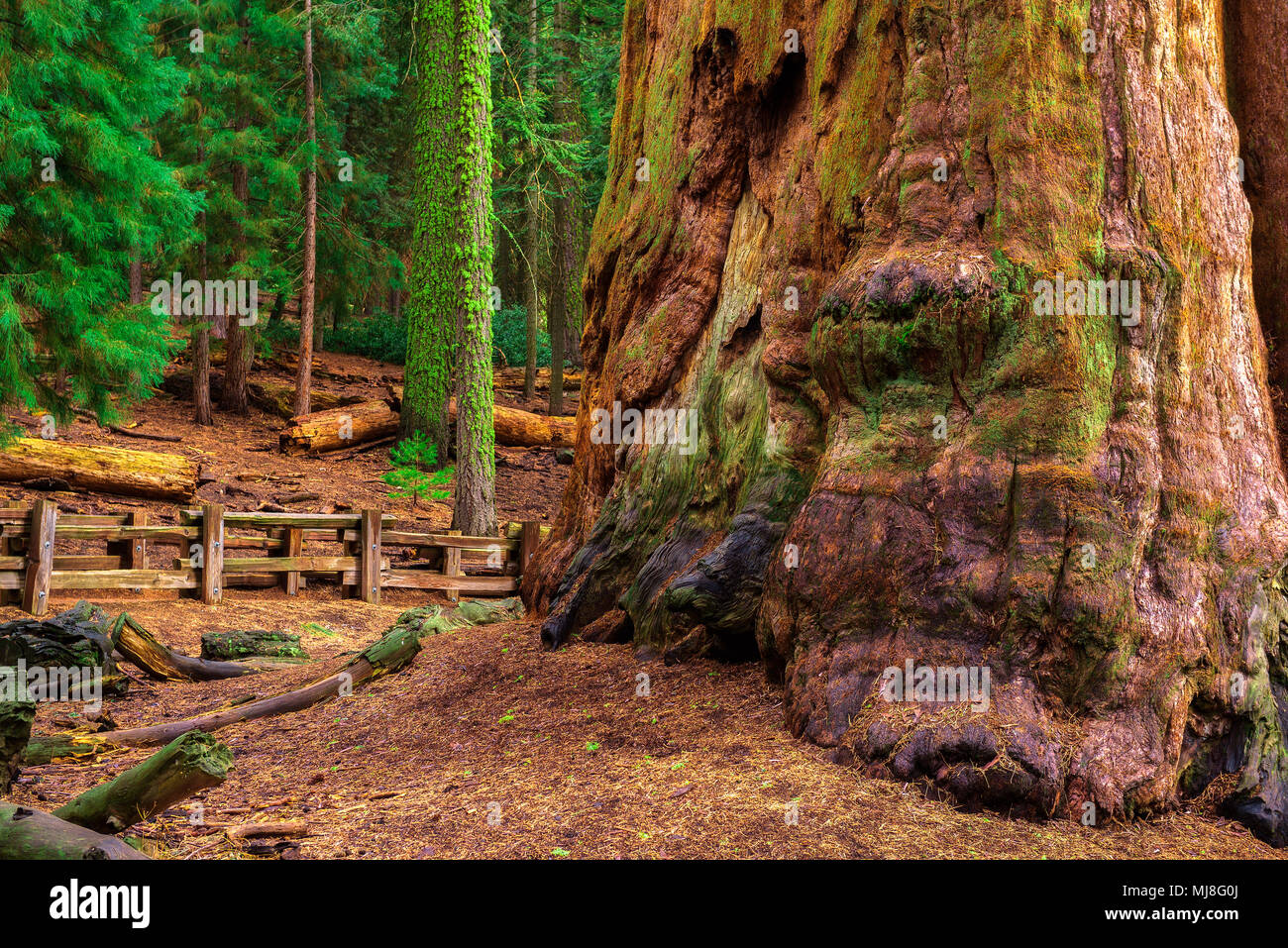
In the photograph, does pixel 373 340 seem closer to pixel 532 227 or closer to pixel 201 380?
pixel 201 380

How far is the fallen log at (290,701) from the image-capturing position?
20.4 ft

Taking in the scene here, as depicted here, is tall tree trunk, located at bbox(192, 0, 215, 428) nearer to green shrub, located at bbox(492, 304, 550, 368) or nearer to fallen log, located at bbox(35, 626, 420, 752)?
green shrub, located at bbox(492, 304, 550, 368)

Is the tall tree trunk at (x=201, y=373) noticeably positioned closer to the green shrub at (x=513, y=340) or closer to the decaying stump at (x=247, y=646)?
the green shrub at (x=513, y=340)

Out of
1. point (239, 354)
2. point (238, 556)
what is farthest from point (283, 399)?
point (238, 556)

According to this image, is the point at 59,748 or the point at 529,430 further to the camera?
the point at 529,430

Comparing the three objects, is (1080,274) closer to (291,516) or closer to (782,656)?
(782,656)

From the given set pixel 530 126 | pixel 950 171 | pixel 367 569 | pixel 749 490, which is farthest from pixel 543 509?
pixel 950 171

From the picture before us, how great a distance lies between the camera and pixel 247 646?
9102mm

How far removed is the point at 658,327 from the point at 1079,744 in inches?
162

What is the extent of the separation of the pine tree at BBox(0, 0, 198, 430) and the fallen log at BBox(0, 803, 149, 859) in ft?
28.1

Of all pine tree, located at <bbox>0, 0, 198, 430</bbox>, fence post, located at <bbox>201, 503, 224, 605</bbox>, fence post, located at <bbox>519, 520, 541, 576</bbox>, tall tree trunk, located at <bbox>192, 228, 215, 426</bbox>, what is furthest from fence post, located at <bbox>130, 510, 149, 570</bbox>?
tall tree trunk, located at <bbox>192, 228, 215, 426</bbox>

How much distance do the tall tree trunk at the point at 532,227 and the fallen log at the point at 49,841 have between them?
15.4 metres

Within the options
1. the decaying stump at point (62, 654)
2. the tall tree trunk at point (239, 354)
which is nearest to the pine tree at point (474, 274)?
the decaying stump at point (62, 654)

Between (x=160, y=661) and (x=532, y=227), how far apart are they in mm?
13516
